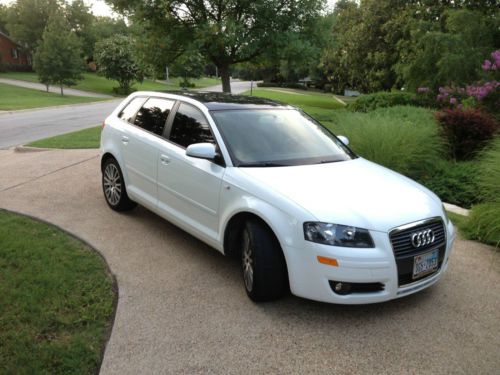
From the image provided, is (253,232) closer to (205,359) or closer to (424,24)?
(205,359)

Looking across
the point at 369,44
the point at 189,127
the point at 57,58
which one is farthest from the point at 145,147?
the point at 57,58

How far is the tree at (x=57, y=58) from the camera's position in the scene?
39.4m

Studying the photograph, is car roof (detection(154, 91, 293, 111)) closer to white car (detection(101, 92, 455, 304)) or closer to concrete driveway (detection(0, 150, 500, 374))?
white car (detection(101, 92, 455, 304))

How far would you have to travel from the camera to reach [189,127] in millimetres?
4676

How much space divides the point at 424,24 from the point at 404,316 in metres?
18.4

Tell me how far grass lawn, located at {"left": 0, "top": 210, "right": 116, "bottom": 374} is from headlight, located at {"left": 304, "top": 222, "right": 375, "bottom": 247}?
170 centimetres

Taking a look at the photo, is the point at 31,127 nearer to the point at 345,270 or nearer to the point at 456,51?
the point at 456,51

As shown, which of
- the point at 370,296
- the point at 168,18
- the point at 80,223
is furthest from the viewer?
the point at 168,18

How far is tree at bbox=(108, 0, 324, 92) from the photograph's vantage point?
1153cm

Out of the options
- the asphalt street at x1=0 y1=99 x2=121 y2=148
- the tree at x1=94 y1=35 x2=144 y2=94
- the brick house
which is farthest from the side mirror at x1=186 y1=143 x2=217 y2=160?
the brick house

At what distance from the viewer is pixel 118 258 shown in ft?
15.0

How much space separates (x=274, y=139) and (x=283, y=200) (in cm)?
112

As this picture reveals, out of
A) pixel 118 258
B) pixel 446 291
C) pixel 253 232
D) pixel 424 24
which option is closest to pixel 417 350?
pixel 446 291

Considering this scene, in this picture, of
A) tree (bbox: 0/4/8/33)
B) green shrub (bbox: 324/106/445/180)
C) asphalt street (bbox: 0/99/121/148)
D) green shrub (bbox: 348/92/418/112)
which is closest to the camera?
green shrub (bbox: 324/106/445/180)
